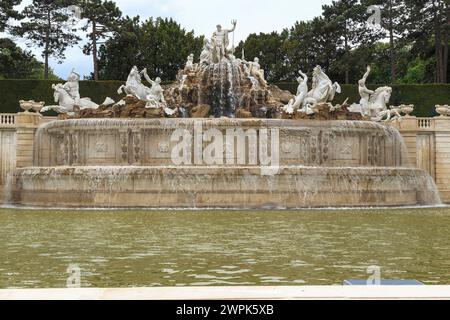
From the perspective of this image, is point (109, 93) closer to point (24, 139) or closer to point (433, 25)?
point (24, 139)

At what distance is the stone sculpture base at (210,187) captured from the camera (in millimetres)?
23906

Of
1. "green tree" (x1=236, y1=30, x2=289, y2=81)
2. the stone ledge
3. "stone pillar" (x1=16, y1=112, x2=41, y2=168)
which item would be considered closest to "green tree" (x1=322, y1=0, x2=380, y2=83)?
"green tree" (x1=236, y1=30, x2=289, y2=81)

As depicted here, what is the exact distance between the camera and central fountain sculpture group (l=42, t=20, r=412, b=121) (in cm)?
3212

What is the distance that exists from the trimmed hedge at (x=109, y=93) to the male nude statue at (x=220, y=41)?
542cm

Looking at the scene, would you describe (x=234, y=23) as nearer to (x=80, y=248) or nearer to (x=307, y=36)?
(x=307, y=36)

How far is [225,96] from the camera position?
118 feet

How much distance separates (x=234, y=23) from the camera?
39.2 meters

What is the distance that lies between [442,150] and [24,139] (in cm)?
1931

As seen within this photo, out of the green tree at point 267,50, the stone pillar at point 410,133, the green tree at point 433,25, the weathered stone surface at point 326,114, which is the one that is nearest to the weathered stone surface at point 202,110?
the weathered stone surface at point 326,114

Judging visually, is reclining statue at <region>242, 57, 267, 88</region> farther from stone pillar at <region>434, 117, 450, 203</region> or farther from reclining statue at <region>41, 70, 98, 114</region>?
stone pillar at <region>434, 117, 450, 203</region>

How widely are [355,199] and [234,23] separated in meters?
17.7

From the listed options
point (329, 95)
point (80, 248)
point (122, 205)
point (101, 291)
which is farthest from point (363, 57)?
point (101, 291)

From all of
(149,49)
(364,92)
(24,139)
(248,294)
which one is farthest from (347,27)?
(248,294)

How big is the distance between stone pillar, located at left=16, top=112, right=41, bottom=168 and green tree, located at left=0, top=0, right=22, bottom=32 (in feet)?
80.8
